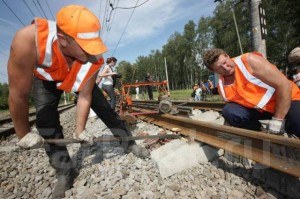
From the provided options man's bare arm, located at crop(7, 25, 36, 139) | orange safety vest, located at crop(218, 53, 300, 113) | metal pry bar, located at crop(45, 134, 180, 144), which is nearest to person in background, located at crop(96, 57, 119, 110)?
metal pry bar, located at crop(45, 134, 180, 144)

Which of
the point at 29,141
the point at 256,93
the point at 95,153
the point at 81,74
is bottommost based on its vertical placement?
the point at 95,153

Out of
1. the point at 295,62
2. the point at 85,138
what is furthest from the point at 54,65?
the point at 295,62

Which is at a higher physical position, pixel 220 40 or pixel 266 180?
pixel 220 40

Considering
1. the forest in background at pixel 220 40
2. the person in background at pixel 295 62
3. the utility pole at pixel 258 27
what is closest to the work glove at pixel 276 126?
the person in background at pixel 295 62

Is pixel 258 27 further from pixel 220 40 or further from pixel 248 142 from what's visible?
pixel 220 40

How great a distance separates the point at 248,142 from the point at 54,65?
6.95 ft

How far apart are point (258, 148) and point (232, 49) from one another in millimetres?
41795

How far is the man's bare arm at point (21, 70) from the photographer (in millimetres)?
2084

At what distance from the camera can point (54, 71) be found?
268 cm

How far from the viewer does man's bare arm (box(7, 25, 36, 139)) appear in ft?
6.84

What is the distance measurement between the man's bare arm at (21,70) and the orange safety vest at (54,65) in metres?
0.09

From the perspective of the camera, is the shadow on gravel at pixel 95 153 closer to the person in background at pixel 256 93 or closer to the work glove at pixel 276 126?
the person in background at pixel 256 93

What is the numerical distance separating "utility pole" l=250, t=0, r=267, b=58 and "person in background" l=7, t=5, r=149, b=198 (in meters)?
6.98

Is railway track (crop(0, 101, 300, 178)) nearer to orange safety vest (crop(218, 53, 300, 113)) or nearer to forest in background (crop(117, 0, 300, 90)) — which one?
orange safety vest (crop(218, 53, 300, 113))
